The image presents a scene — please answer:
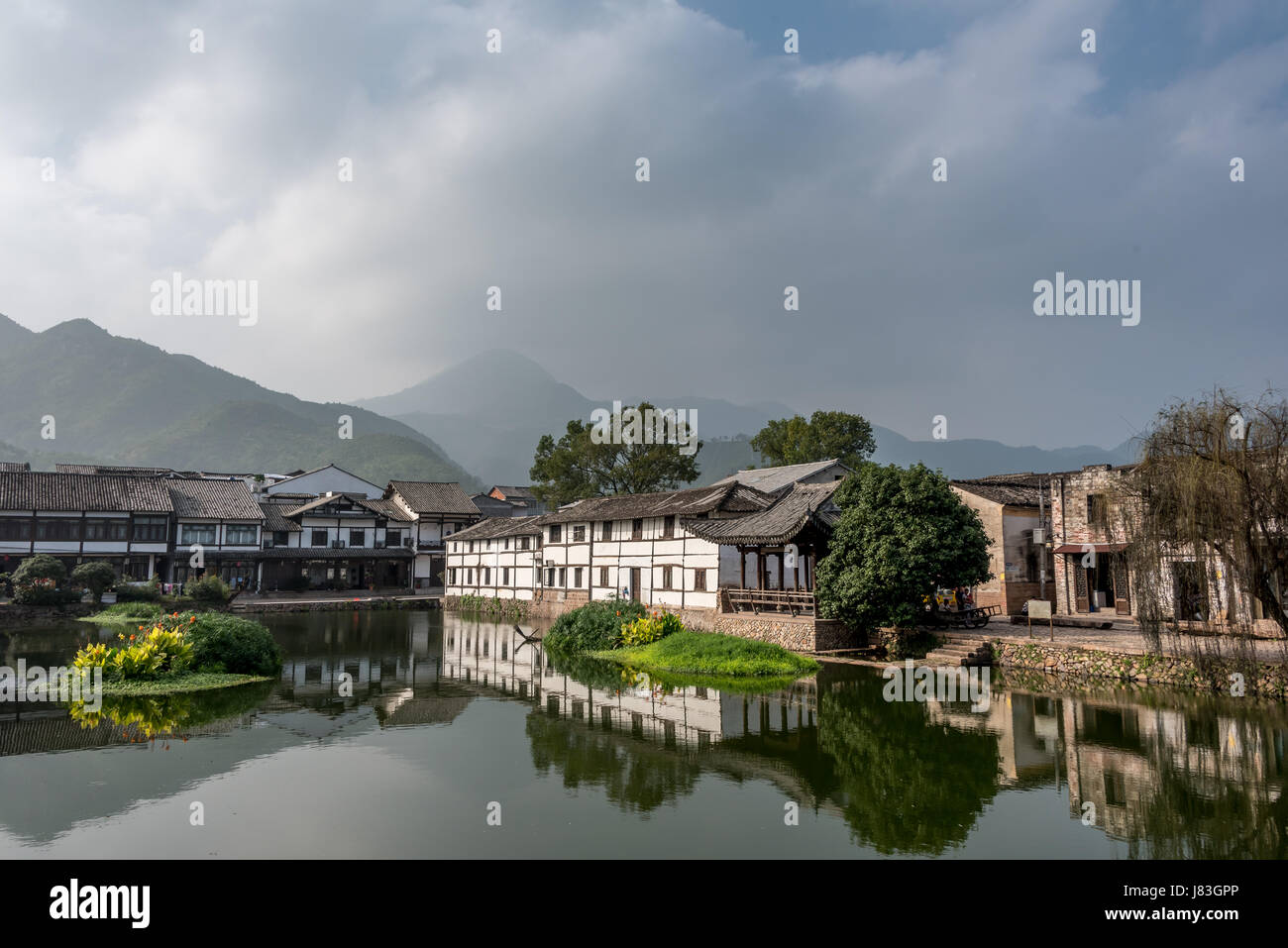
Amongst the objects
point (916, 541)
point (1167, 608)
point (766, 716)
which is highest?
point (916, 541)

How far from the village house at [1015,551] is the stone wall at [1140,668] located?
34.4 feet

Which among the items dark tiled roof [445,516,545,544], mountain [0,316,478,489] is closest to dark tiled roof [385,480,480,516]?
dark tiled roof [445,516,545,544]

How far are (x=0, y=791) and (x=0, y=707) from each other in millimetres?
7833

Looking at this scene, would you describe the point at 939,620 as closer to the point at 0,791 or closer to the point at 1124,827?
the point at 1124,827

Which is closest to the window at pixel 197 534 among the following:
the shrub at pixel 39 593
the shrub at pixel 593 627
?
the shrub at pixel 39 593

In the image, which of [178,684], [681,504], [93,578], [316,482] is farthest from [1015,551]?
[316,482]

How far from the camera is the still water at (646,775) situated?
999 cm

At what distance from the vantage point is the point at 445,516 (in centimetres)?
6100

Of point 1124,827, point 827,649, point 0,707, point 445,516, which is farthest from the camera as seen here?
point 445,516

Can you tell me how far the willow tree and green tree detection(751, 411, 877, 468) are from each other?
127 feet

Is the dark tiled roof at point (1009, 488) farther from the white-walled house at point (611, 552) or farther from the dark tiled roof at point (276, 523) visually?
the dark tiled roof at point (276, 523)
